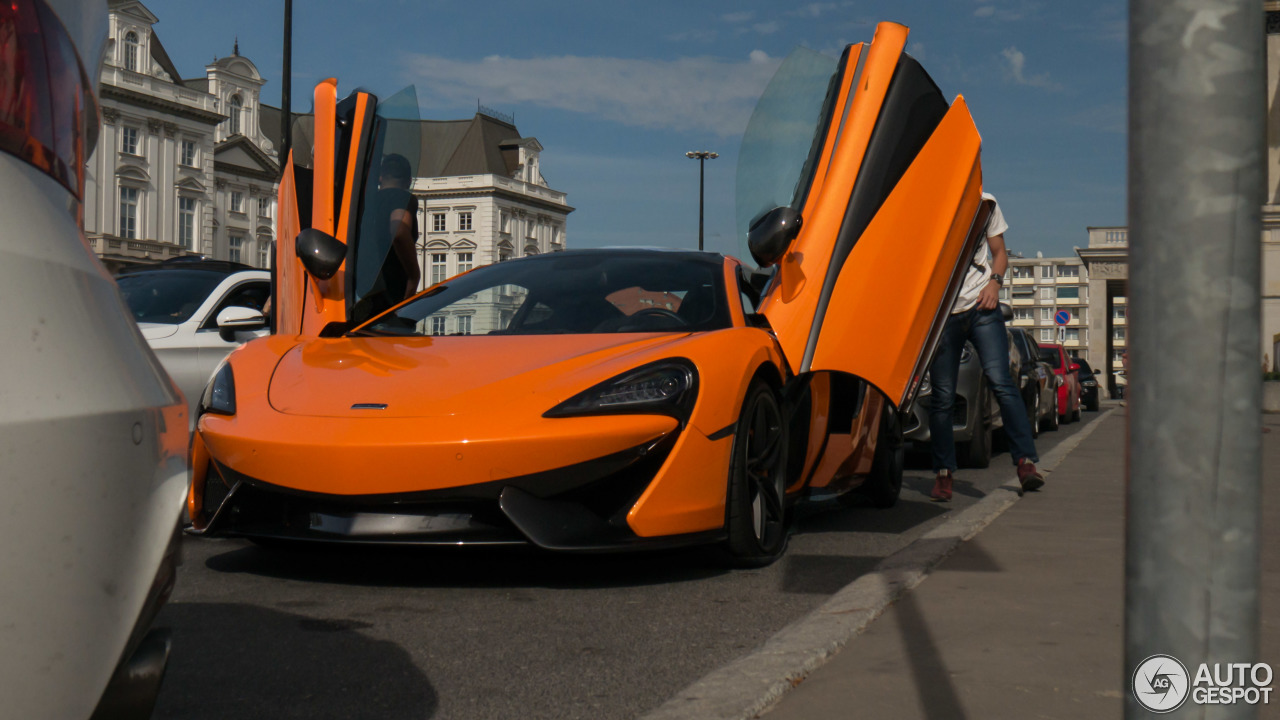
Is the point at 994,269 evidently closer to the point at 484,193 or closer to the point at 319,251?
the point at 319,251

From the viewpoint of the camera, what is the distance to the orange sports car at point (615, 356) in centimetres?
364

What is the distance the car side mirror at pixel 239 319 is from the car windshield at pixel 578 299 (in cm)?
131

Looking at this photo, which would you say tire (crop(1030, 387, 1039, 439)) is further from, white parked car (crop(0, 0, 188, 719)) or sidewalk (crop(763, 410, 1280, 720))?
white parked car (crop(0, 0, 188, 719))

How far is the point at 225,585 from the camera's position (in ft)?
13.0

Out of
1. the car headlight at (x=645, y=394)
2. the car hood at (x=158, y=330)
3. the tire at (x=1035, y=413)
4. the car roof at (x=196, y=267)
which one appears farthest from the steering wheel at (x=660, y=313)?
the tire at (x=1035, y=413)

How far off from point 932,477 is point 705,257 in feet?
13.1

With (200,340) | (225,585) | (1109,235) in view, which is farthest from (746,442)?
(1109,235)

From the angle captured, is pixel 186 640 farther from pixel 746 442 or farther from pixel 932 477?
pixel 932 477

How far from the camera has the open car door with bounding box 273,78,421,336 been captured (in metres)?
5.36

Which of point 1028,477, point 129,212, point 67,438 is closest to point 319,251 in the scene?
point 67,438

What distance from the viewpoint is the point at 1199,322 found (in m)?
1.09

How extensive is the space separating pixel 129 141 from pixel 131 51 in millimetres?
3920

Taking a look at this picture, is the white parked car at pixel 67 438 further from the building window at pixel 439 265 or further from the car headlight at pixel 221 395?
the building window at pixel 439 265

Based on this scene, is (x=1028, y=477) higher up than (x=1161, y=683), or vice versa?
(x=1161, y=683)
